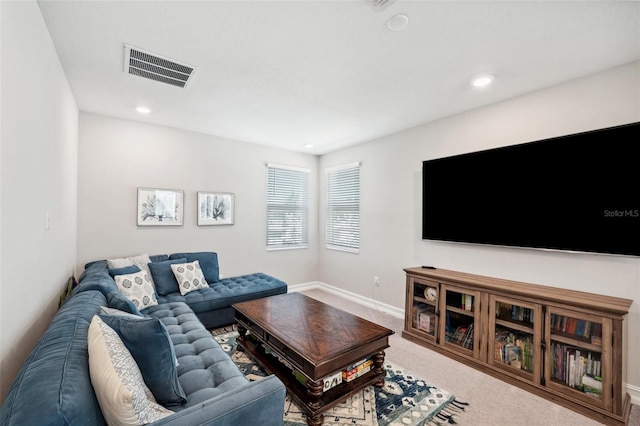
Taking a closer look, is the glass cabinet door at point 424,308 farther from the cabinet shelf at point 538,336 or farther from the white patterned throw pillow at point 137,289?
the white patterned throw pillow at point 137,289

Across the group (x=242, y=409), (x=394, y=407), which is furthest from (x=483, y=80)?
(x=242, y=409)

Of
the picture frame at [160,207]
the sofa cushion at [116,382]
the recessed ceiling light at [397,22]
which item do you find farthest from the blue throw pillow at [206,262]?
the recessed ceiling light at [397,22]

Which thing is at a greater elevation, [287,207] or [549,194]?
[549,194]

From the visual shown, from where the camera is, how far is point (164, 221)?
146 inches

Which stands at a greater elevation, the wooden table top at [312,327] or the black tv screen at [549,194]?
the black tv screen at [549,194]

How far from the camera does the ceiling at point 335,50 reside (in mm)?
1637

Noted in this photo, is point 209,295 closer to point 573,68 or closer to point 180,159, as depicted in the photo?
point 180,159

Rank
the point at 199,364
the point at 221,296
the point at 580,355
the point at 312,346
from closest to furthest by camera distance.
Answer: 1. the point at 199,364
2. the point at 312,346
3. the point at 580,355
4. the point at 221,296

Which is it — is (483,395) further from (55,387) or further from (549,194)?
(55,387)

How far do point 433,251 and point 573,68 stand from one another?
84.1 inches

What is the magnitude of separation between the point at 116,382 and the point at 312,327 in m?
1.46

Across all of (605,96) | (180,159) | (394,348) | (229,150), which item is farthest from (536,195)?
(180,159)

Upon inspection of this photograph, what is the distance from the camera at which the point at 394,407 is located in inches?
77.3

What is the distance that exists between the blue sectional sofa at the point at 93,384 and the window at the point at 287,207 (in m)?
2.60
